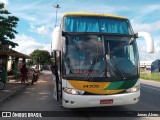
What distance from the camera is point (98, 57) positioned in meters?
9.48

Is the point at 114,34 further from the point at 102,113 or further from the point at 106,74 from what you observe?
the point at 102,113

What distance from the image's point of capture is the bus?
360 inches

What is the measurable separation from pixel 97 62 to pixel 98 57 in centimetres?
17

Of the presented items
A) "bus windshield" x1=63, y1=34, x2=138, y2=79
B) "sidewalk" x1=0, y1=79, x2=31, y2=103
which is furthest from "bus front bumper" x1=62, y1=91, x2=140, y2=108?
"sidewalk" x1=0, y1=79, x2=31, y2=103

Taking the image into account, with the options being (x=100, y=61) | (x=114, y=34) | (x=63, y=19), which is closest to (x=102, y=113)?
(x=100, y=61)

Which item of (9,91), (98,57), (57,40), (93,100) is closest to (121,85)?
(93,100)

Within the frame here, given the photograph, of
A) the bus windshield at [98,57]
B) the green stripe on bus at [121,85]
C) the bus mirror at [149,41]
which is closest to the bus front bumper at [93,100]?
the green stripe on bus at [121,85]

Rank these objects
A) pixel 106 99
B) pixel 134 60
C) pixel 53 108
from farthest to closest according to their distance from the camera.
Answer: pixel 53 108
pixel 134 60
pixel 106 99

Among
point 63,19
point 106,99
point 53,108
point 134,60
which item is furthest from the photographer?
point 53,108

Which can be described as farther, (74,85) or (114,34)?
(114,34)

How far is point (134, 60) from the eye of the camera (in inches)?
388

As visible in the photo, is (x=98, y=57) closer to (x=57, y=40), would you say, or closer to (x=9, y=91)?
(x=57, y=40)

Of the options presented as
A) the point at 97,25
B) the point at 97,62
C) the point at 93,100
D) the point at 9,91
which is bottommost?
the point at 9,91

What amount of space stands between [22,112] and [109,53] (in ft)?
12.5
